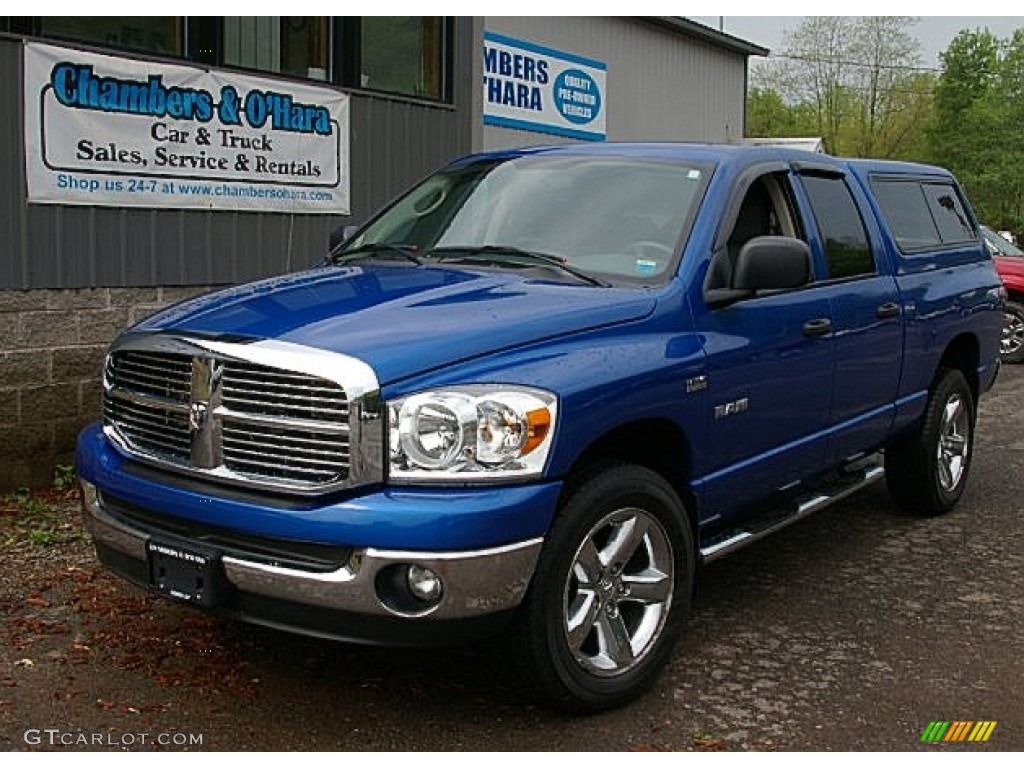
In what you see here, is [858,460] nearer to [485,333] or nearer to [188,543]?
[485,333]

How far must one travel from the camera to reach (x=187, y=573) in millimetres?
3688

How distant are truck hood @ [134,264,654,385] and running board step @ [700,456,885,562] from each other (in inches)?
40.9

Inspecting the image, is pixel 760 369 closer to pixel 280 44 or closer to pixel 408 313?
pixel 408 313

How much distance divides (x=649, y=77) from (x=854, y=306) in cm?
1061

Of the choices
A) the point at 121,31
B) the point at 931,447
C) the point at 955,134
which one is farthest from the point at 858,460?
the point at 955,134

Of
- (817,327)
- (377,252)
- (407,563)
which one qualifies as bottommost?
(407,563)

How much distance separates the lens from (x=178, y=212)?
7598 millimetres

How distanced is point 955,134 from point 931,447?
45.7 metres

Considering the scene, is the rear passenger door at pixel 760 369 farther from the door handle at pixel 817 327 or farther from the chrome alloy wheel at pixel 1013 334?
the chrome alloy wheel at pixel 1013 334

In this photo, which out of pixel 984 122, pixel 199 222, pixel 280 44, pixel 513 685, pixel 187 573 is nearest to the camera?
pixel 187 573

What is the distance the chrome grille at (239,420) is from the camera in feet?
11.5

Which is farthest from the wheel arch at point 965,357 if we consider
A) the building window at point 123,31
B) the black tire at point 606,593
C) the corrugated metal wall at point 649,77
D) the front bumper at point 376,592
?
the corrugated metal wall at point 649,77

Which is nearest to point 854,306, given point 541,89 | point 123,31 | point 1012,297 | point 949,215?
point 949,215

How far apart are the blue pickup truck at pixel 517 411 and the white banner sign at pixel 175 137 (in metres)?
2.48
